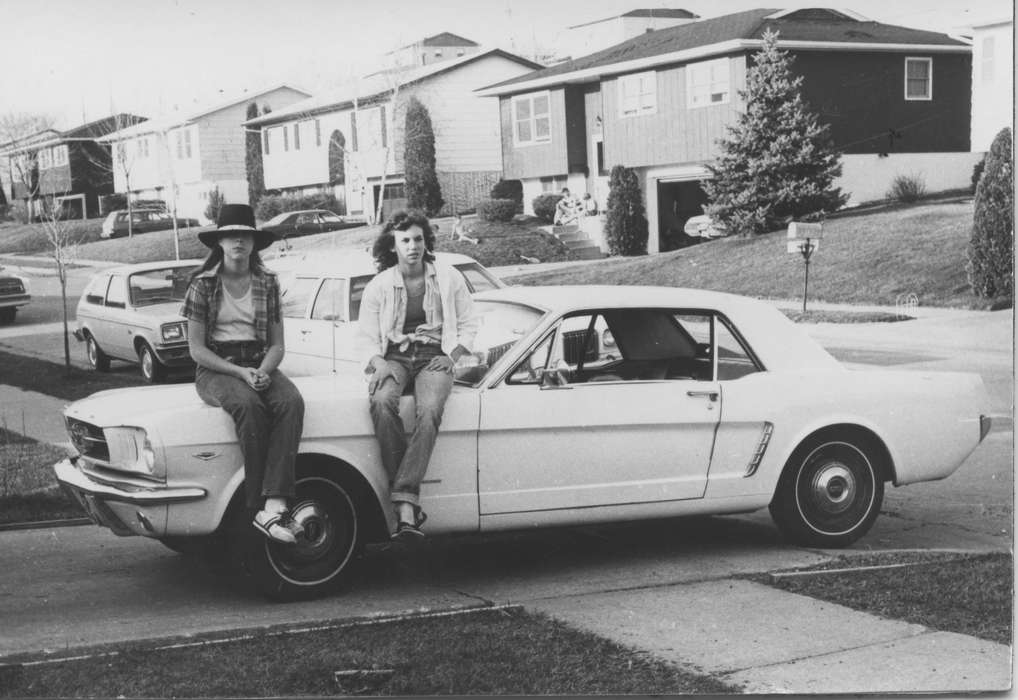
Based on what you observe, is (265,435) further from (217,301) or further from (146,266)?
(146,266)

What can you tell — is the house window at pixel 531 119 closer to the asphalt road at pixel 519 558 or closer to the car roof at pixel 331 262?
the car roof at pixel 331 262

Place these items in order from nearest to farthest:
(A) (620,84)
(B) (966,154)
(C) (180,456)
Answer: (C) (180,456) → (B) (966,154) → (A) (620,84)

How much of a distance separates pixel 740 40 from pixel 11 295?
463cm

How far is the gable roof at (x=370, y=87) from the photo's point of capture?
7344mm

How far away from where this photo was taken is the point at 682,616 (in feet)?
17.1

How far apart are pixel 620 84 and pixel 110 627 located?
17.8ft

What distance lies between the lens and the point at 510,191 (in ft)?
26.8

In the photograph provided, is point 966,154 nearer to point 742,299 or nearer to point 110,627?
point 742,299

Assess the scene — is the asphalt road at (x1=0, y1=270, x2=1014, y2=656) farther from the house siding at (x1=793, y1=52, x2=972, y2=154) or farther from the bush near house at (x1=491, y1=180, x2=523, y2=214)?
the bush near house at (x1=491, y1=180, x2=523, y2=214)

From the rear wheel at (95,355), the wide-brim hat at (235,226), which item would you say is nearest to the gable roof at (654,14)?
the wide-brim hat at (235,226)

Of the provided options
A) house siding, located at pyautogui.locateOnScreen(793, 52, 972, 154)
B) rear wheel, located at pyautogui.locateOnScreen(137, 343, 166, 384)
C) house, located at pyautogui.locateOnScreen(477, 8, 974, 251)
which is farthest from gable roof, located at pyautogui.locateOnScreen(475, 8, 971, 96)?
rear wheel, located at pyautogui.locateOnScreen(137, 343, 166, 384)

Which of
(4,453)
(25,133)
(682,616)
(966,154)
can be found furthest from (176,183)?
(966,154)

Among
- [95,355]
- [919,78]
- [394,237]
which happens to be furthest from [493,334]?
[919,78]

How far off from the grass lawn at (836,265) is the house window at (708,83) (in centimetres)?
99
